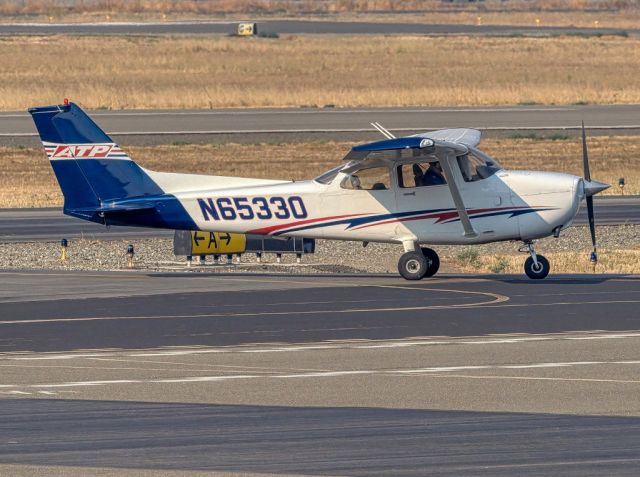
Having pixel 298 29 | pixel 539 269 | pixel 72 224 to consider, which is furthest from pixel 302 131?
pixel 298 29

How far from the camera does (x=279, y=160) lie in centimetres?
4328

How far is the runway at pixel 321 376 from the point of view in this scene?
34.6ft

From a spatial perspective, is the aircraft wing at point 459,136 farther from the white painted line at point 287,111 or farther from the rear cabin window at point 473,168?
the white painted line at point 287,111

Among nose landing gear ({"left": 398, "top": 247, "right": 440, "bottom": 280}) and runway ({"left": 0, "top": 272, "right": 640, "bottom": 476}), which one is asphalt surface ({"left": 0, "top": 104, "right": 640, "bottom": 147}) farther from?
runway ({"left": 0, "top": 272, "right": 640, "bottom": 476})

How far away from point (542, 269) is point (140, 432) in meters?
11.7

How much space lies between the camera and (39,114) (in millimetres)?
21953

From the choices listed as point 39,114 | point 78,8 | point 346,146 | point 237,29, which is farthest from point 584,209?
point 78,8

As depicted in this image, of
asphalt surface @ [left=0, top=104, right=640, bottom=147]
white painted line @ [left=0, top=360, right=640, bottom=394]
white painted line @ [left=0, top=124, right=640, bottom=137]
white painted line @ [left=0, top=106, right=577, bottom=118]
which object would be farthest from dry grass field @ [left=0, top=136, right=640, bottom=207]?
white painted line @ [left=0, top=360, right=640, bottom=394]

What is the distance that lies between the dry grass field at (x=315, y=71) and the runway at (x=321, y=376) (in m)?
39.1

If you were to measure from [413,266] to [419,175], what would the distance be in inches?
58.0

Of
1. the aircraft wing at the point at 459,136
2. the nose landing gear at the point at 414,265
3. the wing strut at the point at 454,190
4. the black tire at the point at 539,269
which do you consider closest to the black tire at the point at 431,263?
the nose landing gear at the point at 414,265

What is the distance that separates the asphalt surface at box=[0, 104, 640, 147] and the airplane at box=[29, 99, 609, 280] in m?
25.6

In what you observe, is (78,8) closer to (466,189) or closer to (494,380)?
(466,189)

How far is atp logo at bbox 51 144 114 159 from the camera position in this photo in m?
22.1
